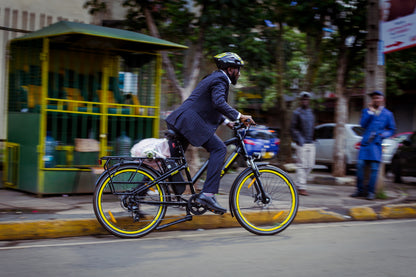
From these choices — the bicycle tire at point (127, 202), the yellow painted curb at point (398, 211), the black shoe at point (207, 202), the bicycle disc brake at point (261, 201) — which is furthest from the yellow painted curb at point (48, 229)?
the yellow painted curb at point (398, 211)

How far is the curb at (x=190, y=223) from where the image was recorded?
5.08m

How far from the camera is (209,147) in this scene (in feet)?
17.3

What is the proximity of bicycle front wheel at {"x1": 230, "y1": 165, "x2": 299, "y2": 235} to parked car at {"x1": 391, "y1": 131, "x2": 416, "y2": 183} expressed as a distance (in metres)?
7.80

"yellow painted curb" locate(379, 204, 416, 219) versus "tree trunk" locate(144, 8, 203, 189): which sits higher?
"tree trunk" locate(144, 8, 203, 189)

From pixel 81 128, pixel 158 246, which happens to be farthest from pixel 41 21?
pixel 158 246

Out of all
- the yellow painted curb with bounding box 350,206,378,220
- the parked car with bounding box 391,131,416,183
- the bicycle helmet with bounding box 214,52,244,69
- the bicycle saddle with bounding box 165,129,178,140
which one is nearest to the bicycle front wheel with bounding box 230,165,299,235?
the bicycle saddle with bounding box 165,129,178,140

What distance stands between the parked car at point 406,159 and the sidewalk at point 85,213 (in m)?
3.56

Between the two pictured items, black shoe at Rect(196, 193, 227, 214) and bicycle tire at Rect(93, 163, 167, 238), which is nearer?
bicycle tire at Rect(93, 163, 167, 238)

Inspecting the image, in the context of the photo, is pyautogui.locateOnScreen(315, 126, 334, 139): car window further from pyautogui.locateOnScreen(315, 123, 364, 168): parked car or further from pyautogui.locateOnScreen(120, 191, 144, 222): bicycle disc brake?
pyautogui.locateOnScreen(120, 191, 144, 222): bicycle disc brake

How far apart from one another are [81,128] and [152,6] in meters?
2.65

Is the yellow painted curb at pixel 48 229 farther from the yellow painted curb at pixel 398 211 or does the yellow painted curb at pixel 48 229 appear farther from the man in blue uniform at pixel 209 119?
the yellow painted curb at pixel 398 211

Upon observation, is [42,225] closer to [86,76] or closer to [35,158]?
[35,158]

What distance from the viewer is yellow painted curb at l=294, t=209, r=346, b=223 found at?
21.4ft

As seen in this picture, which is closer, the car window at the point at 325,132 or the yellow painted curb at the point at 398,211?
the yellow painted curb at the point at 398,211
